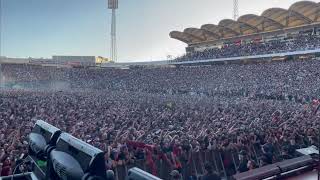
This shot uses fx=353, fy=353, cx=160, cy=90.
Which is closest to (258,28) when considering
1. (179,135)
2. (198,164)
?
(179,135)

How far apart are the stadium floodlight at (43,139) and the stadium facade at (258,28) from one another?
4372 cm

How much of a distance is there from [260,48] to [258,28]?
520 cm

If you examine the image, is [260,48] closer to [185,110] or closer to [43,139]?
[185,110]

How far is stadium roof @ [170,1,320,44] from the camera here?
44438mm

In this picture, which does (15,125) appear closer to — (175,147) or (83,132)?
(83,132)

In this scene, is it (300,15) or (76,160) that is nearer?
(76,160)

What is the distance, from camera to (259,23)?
51.2 meters

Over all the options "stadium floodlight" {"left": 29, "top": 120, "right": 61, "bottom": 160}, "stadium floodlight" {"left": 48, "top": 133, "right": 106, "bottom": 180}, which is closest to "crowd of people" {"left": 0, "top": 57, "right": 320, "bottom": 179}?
"stadium floodlight" {"left": 29, "top": 120, "right": 61, "bottom": 160}

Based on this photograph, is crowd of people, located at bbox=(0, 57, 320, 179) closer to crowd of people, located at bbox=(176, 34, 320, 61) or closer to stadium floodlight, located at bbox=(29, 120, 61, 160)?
stadium floodlight, located at bbox=(29, 120, 61, 160)

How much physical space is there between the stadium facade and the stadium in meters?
0.17

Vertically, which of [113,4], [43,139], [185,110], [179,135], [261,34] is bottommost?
[185,110]

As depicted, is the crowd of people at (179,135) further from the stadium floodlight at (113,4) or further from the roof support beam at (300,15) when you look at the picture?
the stadium floodlight at (113,4)

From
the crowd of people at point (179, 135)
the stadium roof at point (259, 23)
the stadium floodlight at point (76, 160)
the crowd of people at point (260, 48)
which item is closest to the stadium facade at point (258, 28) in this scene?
the stadium roof at point (259, 23)

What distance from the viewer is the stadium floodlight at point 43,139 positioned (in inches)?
125
